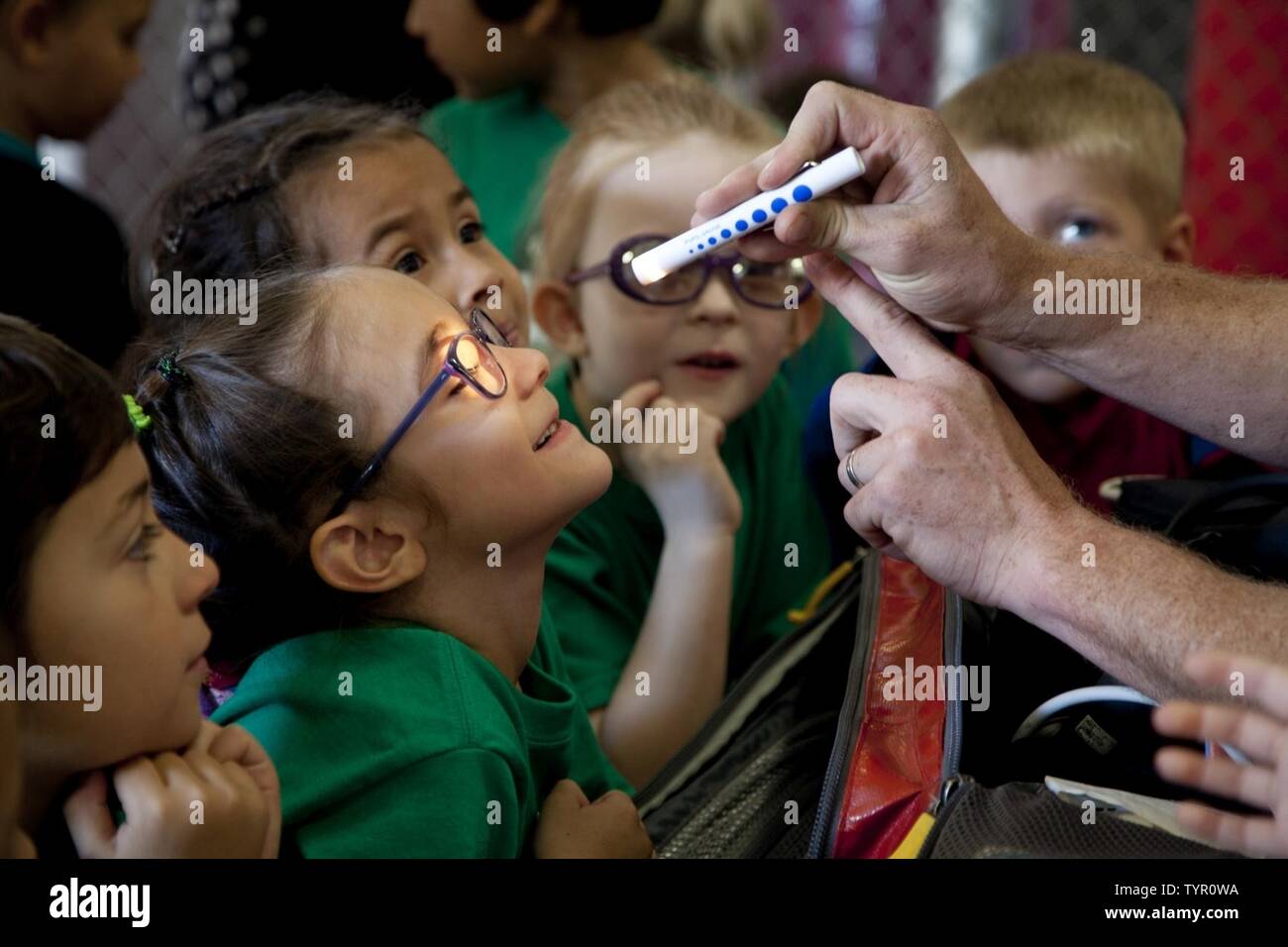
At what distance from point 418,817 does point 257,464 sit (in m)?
0.27

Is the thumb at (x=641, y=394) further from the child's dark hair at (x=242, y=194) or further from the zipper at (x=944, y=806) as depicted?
the zipper at (x=944, y=806)

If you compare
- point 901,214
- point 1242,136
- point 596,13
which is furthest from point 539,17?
point 1242,136

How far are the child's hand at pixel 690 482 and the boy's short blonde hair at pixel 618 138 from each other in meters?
0.27

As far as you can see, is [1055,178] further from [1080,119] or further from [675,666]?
[675,666]

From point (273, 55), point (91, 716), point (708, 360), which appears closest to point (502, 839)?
point (91, 716)

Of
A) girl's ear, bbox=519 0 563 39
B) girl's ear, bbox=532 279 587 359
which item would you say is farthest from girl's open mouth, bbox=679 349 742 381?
girl's ear, bbox=519 0 563 39

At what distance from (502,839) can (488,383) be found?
12.7 inches

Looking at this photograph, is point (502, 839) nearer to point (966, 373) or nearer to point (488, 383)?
point (488, 383)

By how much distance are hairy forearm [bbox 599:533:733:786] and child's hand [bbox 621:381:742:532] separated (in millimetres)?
26

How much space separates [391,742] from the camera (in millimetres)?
887

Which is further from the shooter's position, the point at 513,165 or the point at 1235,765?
the point at 513,165

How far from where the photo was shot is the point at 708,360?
4.76 ft

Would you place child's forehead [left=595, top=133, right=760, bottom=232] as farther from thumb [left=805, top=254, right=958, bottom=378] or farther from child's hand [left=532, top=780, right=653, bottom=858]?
child's hand [left=532, top=780, right=653, bottom=858]

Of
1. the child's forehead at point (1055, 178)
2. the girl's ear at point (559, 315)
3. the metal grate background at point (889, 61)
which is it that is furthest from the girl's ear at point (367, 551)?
the metal grate background at point (889, 61)
